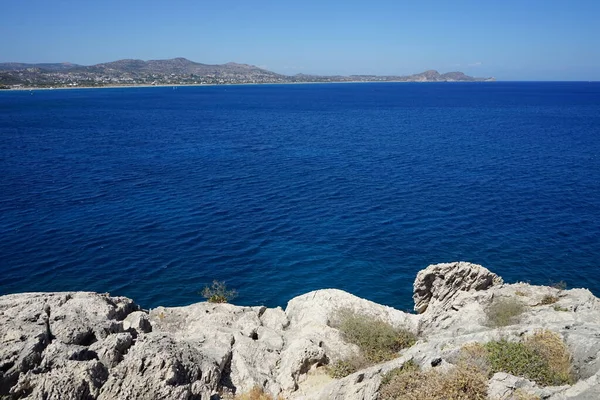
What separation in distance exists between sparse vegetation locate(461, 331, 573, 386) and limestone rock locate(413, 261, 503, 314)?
1250cm

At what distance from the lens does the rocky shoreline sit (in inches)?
586

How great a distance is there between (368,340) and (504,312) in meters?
7.58

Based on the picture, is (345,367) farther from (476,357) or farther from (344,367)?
(476,357)

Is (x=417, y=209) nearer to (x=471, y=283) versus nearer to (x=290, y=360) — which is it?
(x=471, y=283)

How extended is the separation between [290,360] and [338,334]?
349 cm

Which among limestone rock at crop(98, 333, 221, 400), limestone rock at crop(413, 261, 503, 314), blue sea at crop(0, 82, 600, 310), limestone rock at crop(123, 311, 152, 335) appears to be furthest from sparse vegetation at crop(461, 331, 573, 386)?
blue sea at crop(0, 82, 600, 310)

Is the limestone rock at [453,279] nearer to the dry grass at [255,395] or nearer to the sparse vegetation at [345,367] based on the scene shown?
the sparse vegetation at [345,367]

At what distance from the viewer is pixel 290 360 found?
2091 cm

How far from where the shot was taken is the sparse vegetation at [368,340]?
2100cm

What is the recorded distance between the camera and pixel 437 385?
578 inches

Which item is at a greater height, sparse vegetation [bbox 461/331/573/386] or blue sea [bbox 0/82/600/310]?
sparse vegetation [bbox 461/331/573/386]

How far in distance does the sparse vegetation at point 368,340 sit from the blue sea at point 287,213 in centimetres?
1162

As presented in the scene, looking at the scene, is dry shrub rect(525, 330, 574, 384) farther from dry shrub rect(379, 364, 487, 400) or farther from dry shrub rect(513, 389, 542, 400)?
dry shrub rect(379, 364, 487, 400)

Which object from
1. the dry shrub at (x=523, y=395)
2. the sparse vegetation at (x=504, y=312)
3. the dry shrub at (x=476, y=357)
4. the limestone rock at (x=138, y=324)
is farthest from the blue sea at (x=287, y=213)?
the dry shrub at (x=523, y=395)
